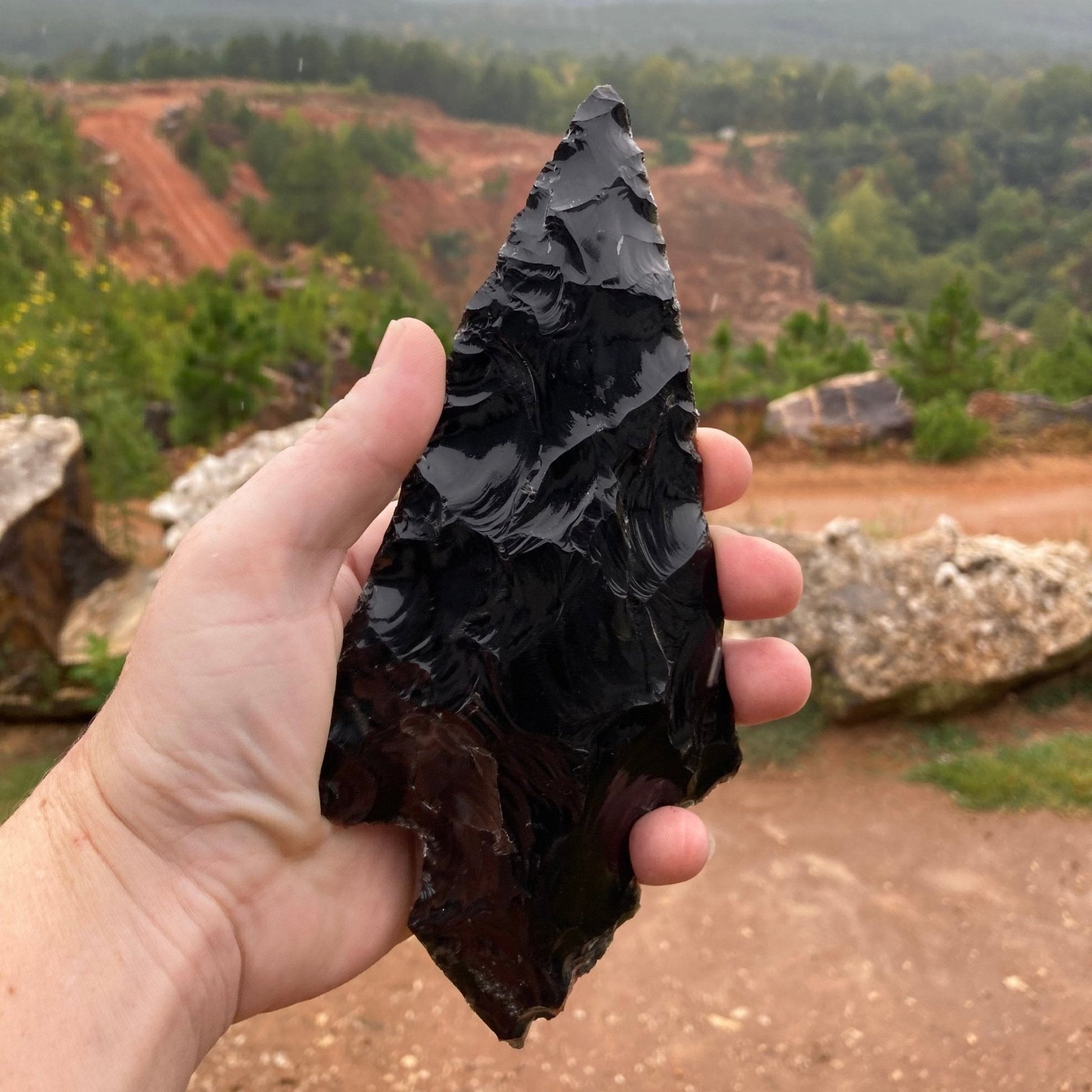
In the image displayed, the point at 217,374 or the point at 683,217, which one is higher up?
the point at 217,374

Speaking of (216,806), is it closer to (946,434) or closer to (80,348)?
(80,348)

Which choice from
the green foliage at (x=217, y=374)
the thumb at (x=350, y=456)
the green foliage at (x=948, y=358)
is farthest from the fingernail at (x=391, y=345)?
the green foliage at (x=948, y=358)

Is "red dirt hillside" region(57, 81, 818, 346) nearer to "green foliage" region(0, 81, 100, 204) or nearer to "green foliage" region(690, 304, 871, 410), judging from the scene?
"green foliage" region(0, 81, 100, 204)

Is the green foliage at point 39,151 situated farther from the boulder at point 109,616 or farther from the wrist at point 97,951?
the wrist at point 97,951

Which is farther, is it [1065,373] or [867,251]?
[867,251]

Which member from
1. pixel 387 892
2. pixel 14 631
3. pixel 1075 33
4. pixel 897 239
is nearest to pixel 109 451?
pixel 14 631

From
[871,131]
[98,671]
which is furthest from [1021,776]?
[871,131]
